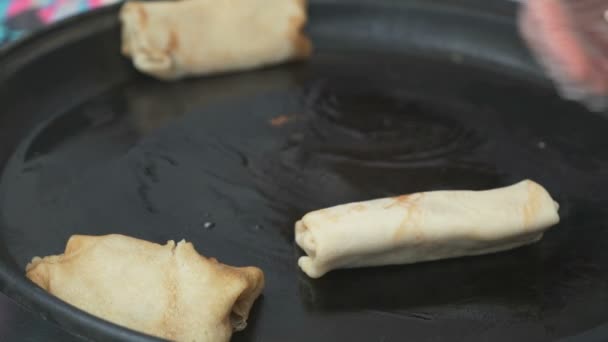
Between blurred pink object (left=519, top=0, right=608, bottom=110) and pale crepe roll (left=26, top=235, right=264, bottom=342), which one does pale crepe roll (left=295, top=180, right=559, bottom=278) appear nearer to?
pale crepe roll (left=26, top=235, right=264, bottom=342)

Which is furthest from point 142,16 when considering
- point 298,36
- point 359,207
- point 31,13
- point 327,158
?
point 359,207

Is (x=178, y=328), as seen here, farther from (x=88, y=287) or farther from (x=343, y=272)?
(x=343, y=272)

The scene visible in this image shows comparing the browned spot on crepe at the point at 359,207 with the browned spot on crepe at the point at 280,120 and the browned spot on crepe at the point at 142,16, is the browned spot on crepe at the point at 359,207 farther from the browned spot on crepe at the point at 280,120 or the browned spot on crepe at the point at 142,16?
the browned spot on crepe at the point at 142,16

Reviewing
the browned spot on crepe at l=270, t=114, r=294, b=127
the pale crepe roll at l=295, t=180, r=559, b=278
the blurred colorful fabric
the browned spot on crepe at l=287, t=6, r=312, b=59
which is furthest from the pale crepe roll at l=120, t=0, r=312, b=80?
the pale crepe roll at l=295, t=180, r=559, b=278

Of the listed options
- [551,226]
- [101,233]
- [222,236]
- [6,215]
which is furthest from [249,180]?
[551,226]

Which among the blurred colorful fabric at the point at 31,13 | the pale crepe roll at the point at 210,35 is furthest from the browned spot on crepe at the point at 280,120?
the blurred colorful fabric at the point at 31,13

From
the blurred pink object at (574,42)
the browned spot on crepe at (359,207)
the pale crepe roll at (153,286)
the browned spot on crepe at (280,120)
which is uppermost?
the blurred pink object at (574,42)
